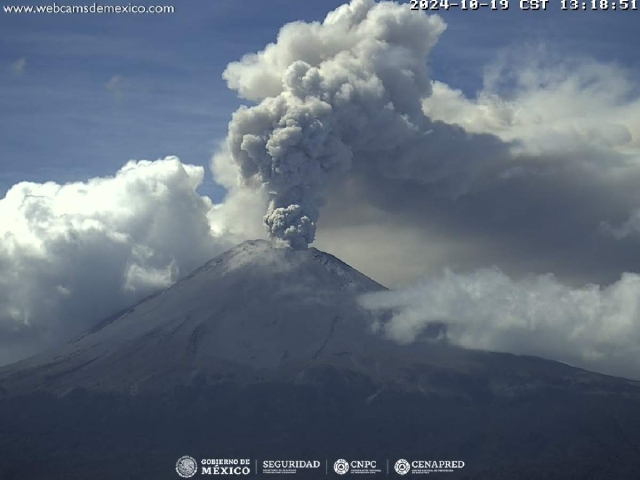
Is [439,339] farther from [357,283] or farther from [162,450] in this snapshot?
[162,450]

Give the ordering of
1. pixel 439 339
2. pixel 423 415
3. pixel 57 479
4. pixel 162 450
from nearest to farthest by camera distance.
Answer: pixel 57 479 → pixel 162 450 → pixel 423 415 → pixel 439 339

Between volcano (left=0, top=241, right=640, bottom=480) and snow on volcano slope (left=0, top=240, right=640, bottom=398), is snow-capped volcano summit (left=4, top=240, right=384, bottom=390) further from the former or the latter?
volcano (left=0, top=241, right=640, bottom=480)

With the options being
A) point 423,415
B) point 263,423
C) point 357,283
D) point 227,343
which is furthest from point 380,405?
point 357,283

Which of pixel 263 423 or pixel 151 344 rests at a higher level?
pixel 151 344

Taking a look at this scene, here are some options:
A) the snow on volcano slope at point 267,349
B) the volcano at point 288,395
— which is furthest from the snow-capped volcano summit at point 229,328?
the volcano at point 288,395

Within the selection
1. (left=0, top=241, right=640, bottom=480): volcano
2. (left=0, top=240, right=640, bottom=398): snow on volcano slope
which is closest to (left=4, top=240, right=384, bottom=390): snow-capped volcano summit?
(left=0, top=240, right=640, bottom=398): snow on volcano slope

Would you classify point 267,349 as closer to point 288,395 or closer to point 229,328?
point 229,328
